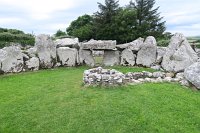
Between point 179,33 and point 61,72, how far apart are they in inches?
236

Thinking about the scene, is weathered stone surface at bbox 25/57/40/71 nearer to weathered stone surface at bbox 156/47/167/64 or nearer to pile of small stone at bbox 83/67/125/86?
pile of small stone at bbox 83/67/125/86

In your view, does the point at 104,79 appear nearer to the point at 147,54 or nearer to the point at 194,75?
the point at 194,75

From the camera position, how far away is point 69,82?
43.2 feet

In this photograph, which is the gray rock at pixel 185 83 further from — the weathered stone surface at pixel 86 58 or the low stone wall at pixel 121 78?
the weathered stone surface at pixel 86 58

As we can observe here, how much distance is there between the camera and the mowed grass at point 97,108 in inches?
322

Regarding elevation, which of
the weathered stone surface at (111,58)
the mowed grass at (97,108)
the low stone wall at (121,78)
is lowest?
the mowed grass at (97,108)

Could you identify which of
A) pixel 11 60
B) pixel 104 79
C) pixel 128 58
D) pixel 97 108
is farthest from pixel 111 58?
pixel 97 108

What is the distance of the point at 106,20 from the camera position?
4912 centimetres

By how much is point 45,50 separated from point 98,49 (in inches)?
109

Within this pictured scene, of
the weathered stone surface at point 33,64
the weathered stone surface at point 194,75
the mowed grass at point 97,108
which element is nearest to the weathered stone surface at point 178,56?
the weathered stone surface at point 194,75

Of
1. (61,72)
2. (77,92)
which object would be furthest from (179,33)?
(77,92)

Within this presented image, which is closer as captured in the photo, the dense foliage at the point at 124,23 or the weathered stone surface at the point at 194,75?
the weathered stone surface at the point at 194,75

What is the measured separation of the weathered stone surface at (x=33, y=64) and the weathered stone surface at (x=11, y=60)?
1.12 feet

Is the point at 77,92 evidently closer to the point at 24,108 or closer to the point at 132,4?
the point at 24,108
